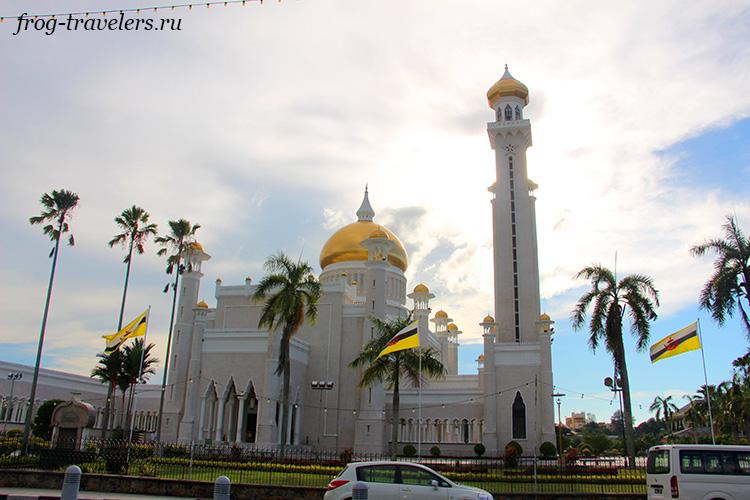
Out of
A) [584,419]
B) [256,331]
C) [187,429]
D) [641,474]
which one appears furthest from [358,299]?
[584,419]

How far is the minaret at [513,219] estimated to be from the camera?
43500 millimetres

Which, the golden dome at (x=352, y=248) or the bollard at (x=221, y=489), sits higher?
the golden dome at (x=352, y=248)

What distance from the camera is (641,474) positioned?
924 inches

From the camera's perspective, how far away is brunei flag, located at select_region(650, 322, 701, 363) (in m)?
22.7

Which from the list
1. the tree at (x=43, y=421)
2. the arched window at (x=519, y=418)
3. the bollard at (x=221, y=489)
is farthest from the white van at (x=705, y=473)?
the tree at (x=43, y=421)

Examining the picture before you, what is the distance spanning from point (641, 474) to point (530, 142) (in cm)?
3017

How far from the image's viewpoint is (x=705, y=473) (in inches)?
534

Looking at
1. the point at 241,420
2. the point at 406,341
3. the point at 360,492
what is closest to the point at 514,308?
the point at 241,420

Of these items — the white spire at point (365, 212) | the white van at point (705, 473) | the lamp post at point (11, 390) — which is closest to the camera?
the white van at point (705, 473)

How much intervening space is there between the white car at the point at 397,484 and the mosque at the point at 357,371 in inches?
960

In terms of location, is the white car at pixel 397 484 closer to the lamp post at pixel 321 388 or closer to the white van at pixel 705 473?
the white van at pixel 705 473

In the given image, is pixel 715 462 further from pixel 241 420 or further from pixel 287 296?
pixel 241 420

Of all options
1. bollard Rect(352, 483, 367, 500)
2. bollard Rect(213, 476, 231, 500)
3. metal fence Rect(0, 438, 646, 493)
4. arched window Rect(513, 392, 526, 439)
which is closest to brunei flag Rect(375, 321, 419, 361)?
metal fence Rect(0, 438, 646, 493)

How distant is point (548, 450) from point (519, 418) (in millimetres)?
3139
